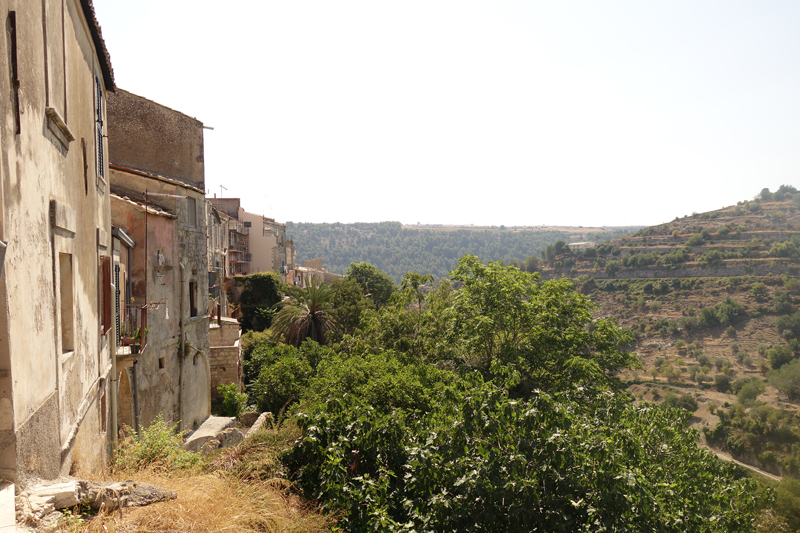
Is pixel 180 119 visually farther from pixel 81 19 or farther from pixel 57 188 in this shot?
pixel 57 188

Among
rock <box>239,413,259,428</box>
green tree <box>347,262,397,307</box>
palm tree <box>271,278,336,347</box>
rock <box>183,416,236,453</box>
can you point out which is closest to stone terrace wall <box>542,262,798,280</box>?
green tree <box>347,262,397,307</box>

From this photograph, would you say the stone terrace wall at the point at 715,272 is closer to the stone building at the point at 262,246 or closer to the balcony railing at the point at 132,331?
the stone building at the point at 262,246

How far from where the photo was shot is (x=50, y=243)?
5066 mm

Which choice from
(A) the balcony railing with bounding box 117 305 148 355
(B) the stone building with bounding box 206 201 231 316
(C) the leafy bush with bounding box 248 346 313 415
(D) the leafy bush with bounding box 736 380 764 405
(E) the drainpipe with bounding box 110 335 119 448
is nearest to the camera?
(E) the drainpipe with bounding box 110 335 119 448

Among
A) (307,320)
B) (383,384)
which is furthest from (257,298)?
(383,384)

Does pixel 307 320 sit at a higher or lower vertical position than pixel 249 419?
higher

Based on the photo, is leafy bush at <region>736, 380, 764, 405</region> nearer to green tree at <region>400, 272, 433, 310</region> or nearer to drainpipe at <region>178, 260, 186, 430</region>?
green tree at <region>400, 272, 433, 310</region>

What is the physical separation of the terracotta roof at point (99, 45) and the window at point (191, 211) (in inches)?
196

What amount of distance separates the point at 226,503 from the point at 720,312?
9836cm

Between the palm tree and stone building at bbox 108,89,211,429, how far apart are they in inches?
426

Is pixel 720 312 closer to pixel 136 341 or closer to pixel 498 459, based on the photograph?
pixel 498 459

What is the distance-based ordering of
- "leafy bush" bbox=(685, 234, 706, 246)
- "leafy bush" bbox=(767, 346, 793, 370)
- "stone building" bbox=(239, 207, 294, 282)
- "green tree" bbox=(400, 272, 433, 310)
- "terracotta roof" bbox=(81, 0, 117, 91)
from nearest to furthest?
"terracotta roof" bbox=(81, 0, 117, 91) < "green tree" bbox=(400, 272, 433, 310) < "stone building" bbox=(239, 207, 294, 282) < "leafy bush" bbox=(767, 346, 793, 370) < "leafy bush" bbox=(685, 234, 706, 246)

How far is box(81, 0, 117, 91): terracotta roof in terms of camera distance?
22.4 ft

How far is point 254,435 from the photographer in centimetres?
898
